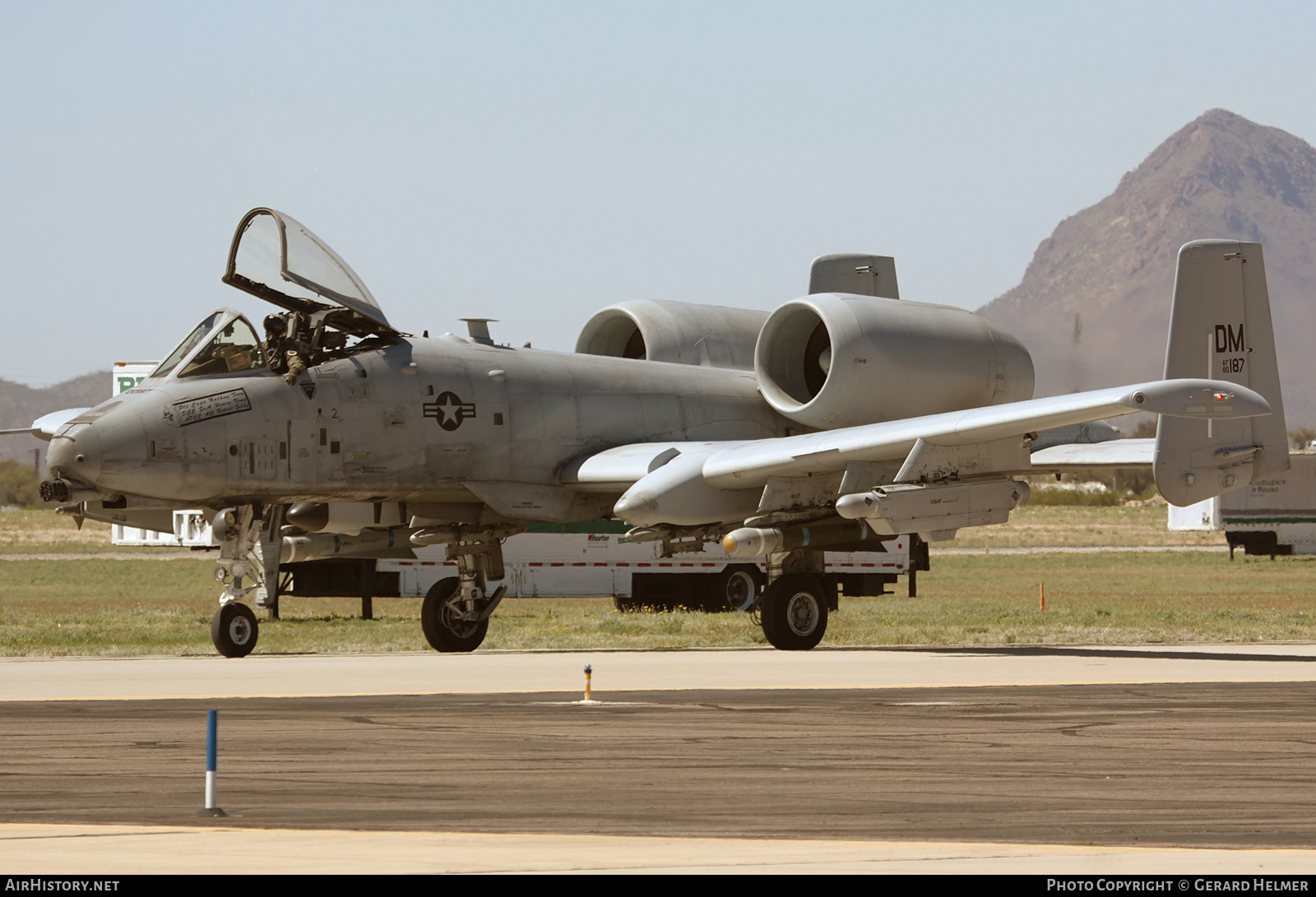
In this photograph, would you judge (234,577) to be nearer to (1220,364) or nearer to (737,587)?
(1220,364)

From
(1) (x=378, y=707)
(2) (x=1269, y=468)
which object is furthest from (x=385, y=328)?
(2) (x=1269, y=468)

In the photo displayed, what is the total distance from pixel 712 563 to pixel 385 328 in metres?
13.0

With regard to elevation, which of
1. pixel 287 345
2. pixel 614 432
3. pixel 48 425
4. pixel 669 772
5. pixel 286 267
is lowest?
pixel 669 772

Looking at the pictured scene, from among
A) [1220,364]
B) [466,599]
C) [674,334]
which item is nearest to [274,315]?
[466,599]

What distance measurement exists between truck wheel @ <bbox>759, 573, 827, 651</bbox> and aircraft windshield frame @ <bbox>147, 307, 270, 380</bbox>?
662 cm

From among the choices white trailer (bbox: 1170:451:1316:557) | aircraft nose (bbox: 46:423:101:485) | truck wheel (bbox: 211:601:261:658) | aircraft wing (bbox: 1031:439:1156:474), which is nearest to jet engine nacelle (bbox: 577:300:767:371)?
aircraft wing (bbox: 1031:439:1156:474)

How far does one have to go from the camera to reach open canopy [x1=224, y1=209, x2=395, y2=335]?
1914 centimetres

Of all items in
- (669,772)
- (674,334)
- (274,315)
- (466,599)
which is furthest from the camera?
(674,334)

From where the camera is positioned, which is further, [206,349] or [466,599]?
[466,599]

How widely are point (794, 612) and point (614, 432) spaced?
126 inches

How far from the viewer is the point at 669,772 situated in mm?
9969

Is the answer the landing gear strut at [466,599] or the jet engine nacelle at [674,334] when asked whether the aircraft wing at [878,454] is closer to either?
the landing gear strut at [466,599]

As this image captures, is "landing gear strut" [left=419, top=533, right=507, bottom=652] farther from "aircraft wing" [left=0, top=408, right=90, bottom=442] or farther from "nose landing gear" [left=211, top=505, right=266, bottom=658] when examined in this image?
"aircraft wing" [left=0, top=408, right=90, bottom=442]

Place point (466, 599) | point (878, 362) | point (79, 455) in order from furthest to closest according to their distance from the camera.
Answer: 1. point (466, 599)
2. point (878, 362)
3. point (79, 455)
